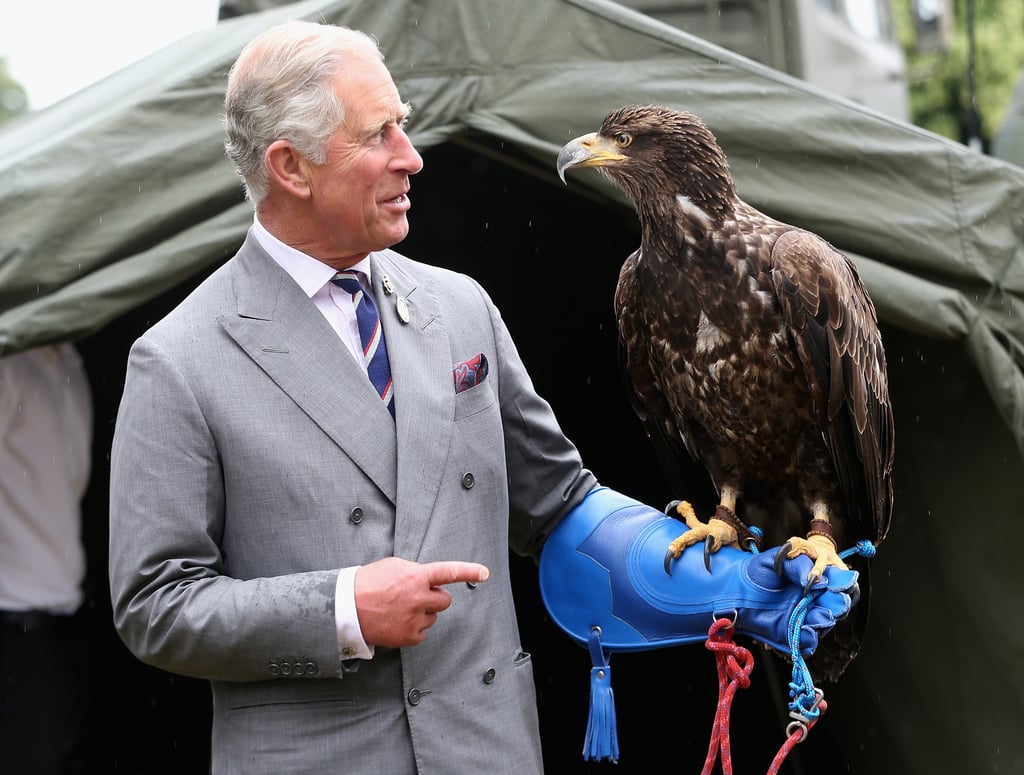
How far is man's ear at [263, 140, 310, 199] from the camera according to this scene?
193 cm

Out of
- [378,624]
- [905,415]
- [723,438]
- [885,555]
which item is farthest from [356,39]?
[885,555]

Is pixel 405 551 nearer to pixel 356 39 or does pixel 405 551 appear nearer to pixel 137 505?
pixel 137 505

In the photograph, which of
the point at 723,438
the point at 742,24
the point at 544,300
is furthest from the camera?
the point at 742,24

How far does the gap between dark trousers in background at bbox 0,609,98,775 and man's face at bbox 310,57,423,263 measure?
2175 millimetres

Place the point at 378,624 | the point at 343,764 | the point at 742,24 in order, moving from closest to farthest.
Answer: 1. the point at 378,624
2. the point at 343,764
3. the point at 742,24

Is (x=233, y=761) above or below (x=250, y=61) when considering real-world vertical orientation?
below

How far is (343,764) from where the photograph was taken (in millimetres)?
1905

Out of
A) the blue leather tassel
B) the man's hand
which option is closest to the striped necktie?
the man's hand

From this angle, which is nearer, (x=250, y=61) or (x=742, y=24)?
(x=250, y=61)

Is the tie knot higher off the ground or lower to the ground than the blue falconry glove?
higher

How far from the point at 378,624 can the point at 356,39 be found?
964mm

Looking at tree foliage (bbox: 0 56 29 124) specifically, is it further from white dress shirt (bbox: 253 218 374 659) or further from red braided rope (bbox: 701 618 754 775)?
red braided rope (bbox: 701 618 754 775)

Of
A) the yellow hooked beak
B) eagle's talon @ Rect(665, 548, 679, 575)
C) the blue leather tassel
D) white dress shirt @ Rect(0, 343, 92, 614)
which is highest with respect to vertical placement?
the yellow hooked beak

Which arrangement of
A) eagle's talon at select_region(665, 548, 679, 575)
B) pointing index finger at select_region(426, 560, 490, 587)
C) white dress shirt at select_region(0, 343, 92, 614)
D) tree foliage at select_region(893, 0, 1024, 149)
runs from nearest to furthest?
pointing index finger at select_region(426, 560, 490, 587), eagle's talon at select_region(665, 548, 679, 575), white dress shirt at select_region(0, 343, 92, 614), tree foliage at select_region(893, 0, 1024, 149)
